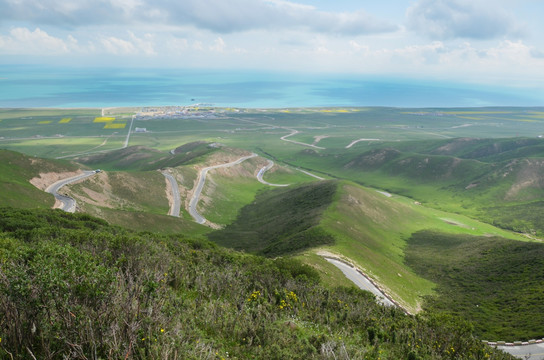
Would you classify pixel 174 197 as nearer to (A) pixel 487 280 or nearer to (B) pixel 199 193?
(B) pixel 199 193

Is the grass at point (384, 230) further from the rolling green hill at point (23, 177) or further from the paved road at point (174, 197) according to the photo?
the rolling green hill at point (23, 177)

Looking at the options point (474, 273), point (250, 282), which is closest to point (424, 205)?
point (474, 273)

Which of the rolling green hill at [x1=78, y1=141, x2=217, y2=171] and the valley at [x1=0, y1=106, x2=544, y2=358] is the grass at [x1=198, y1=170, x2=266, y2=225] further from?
the rolling green hill at [x1=78, y1=141, x2=217, y2=171]

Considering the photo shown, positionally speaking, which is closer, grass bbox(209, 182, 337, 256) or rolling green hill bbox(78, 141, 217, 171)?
grass bbox(209, 182, 337, 256)

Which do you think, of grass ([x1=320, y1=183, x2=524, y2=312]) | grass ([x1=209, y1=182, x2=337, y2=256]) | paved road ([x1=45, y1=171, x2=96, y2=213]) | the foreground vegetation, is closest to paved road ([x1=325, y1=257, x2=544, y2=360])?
grass ([x1=320, y1=183, x2=524, y2=312])

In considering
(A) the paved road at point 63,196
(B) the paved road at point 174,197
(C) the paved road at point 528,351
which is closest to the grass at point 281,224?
(B) the paved road at point 174,197

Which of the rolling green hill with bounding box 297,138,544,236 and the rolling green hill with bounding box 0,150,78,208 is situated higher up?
the rolling green hill with bounding box 0,150,78,208

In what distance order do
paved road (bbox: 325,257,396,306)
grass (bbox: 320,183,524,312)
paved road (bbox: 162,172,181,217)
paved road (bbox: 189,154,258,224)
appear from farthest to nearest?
paved road (bbox: 162,172,181,217) → paved road (bbox: 189,154,258,224) → grass (bbox: 320,183,524,312) → paved road (bbox: 325,257,396,306)

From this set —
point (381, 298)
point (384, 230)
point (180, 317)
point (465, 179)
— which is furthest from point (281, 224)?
point (465, 179)
